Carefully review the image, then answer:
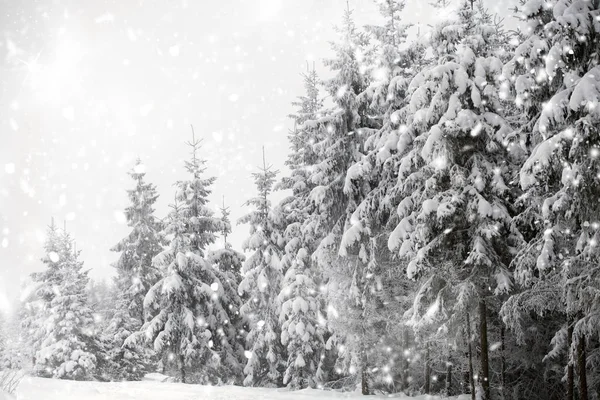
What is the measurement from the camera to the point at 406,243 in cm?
1552

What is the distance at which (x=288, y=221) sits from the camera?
90.5 ft

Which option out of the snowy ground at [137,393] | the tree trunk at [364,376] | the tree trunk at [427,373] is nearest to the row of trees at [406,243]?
the tree trunk at [427,373]

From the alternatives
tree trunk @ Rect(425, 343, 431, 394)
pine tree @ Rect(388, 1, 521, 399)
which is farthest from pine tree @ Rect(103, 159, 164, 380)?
pine tree @ Rect(388, 1, 521, 399)

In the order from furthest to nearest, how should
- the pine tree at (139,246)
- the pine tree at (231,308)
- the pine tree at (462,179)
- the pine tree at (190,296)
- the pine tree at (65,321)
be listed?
the pine tree at (139,246), the pine tree at (65,321), the pine tree at (231,308), the pine tree at (190,296), the pine tree at (462,179)

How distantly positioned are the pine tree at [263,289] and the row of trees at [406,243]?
0.12 meters

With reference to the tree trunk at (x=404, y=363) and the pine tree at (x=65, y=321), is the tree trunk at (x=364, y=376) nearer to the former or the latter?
the tree trunk at (x=404, y=363)

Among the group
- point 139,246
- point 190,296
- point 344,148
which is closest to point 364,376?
point 344,148

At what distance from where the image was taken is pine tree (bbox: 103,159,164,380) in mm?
30328

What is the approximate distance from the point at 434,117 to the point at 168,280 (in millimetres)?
16696

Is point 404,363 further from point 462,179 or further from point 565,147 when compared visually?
point 565,147

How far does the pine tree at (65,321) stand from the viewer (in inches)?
1126

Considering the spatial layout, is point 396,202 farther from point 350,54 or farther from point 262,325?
point 262,325

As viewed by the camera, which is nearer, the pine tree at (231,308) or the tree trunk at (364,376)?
the tree trunk at (364,376)

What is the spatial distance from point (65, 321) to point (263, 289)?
1326 centimetres
